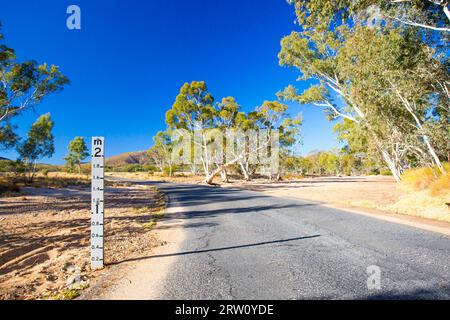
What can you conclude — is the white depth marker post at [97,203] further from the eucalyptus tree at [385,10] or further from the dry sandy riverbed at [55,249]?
the eucalyptus tree at [385,10]

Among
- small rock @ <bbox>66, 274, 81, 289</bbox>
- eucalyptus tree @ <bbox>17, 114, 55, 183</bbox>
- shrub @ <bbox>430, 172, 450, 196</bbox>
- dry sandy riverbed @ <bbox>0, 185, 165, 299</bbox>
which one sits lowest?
dry sandy riverbed @ <bbox>0, 185, 165, 299</bbox>

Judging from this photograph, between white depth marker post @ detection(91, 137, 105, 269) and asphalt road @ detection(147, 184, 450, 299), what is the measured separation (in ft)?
4.40

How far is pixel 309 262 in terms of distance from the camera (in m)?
3.96

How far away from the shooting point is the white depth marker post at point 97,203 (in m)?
3.91

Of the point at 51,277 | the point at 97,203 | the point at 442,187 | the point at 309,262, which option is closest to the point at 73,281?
the point at 51,277

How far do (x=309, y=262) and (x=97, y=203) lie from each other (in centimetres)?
366

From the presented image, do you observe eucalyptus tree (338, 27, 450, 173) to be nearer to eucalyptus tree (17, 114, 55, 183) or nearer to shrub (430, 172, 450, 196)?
shrub (430, 172, 450, 196)

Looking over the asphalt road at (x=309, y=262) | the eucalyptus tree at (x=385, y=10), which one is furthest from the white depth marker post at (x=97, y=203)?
the eucalyptus tree at (x=385, y=10)

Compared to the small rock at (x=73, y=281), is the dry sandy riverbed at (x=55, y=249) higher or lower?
lower

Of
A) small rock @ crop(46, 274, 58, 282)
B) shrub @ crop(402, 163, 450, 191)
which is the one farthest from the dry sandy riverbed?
shrub @ crop(402, 163, 450, 191)

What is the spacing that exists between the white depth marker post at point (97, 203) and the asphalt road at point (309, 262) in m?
1.34

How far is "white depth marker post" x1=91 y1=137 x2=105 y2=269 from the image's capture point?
391 cm

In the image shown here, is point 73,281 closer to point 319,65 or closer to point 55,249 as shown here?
point 55,249
